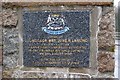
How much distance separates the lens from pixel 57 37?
12.6 feet

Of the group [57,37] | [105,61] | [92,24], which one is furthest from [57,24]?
[105,61]

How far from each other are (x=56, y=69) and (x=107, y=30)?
0.72 metres

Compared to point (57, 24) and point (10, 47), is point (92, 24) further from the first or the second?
point (10, 47)

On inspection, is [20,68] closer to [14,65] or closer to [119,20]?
[14,65]

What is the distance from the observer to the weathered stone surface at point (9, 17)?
3.88m

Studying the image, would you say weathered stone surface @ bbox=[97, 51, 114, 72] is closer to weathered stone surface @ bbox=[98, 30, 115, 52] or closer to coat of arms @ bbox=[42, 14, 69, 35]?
weathered stone surface @ bbox=[98, 30, 115, 52]

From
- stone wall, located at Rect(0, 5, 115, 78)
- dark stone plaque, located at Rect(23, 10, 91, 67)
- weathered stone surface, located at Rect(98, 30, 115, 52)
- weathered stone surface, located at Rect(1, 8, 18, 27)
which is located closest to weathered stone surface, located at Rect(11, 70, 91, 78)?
stone wall, located at Rect(0, 5, 115, 78)

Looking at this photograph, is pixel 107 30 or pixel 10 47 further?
pixel 10 47

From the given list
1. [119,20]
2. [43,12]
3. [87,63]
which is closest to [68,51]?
[87,63]

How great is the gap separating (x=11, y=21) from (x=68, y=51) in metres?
0.72

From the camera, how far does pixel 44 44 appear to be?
388 cm

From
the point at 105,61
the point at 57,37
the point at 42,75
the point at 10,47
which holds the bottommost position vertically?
the point at 42,75

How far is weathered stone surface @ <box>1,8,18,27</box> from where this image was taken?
3.88m

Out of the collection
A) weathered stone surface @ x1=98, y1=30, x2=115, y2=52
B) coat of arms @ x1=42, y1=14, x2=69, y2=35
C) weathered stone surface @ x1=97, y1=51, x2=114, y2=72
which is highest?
coat of arms @ x1=42, y1=14, x2=69, y2=35
